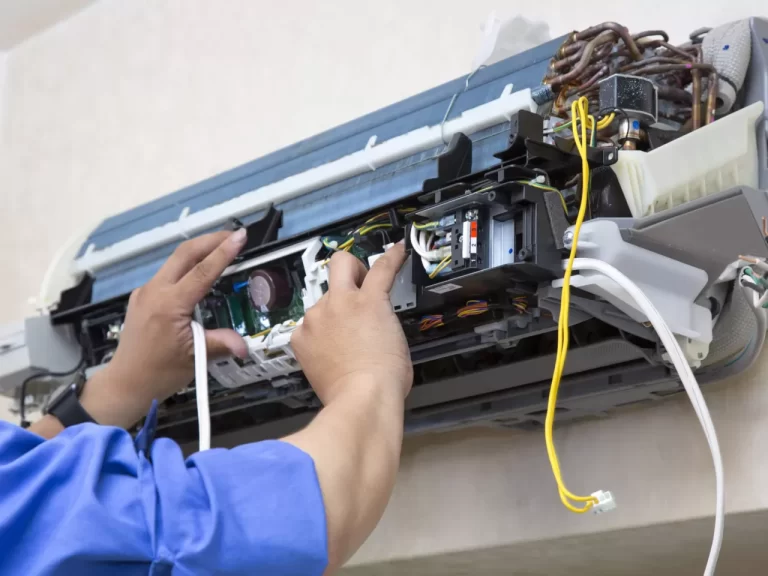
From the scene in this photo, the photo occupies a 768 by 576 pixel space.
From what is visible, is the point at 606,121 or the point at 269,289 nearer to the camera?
the point at 606,121

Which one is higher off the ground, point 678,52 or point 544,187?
point 678,52

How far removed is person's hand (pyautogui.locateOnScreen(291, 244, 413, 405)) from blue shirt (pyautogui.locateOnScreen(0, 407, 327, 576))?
0.17 meters

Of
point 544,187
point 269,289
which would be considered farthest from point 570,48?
point 269,289

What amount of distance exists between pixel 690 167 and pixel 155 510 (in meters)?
0.61

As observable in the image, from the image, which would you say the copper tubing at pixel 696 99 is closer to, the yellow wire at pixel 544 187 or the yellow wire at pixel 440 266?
the yellow wire at pixel 544 187

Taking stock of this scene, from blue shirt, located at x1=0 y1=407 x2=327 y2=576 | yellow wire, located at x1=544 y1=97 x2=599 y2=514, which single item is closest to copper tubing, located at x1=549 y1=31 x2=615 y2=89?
yellow wire, located at x1=544 y1=97 x2=599 y2=514

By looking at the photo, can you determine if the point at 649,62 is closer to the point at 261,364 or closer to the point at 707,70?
the point at 707,70

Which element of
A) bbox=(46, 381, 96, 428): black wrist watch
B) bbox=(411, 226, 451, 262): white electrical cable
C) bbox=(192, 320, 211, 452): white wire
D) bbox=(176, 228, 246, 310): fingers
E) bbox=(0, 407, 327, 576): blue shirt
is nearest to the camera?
bbox=(0, 407, 327, 576): blue shirt

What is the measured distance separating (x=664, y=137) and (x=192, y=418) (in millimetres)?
785

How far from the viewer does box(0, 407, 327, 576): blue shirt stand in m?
0.67

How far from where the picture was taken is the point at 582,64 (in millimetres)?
1007

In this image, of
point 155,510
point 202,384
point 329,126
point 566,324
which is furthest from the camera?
point 329,126

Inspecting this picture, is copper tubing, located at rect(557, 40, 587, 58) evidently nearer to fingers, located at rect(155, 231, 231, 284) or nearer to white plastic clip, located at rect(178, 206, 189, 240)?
fingers, located at rect(155, 231, 231, 284)

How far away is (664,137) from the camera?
1005 mm
